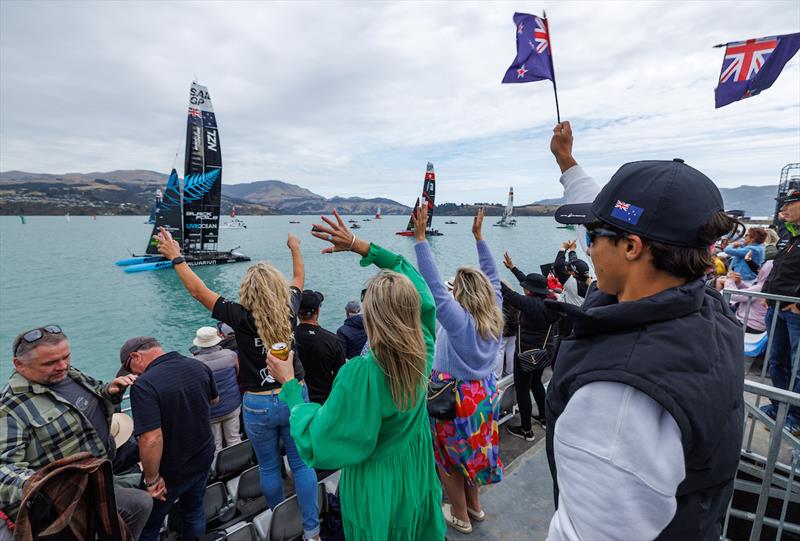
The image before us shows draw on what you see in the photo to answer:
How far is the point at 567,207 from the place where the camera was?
1.63m

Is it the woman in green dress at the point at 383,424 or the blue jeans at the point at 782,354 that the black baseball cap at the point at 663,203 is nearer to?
the woman in green dress at the point at 383,424

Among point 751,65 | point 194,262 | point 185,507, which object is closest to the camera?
point 185,507

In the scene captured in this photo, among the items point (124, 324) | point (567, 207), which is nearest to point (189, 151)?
point (124, 324)

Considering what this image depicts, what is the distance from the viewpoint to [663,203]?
1047 millimetres

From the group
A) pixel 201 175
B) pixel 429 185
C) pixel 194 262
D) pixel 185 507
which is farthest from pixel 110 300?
pixel 429 185

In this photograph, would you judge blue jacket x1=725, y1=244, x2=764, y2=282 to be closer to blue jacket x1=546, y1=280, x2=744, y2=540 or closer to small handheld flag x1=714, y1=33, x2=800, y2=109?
small handheld flag x1=714, y1=33, x2=800, y2=109

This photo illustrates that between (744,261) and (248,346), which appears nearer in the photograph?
(248,346)

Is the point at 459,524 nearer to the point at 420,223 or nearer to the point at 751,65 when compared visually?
the point at 420,223

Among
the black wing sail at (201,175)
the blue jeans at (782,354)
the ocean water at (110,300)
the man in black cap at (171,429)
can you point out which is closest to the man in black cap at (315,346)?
the man in black cap at (171,429)

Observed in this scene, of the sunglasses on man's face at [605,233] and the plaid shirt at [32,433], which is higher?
the sunglasses on man's face at [605,233]

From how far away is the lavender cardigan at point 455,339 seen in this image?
274 centimetres

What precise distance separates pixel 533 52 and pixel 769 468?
373cm

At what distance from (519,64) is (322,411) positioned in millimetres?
3825

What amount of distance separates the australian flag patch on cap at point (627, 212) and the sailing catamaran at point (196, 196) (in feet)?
104
